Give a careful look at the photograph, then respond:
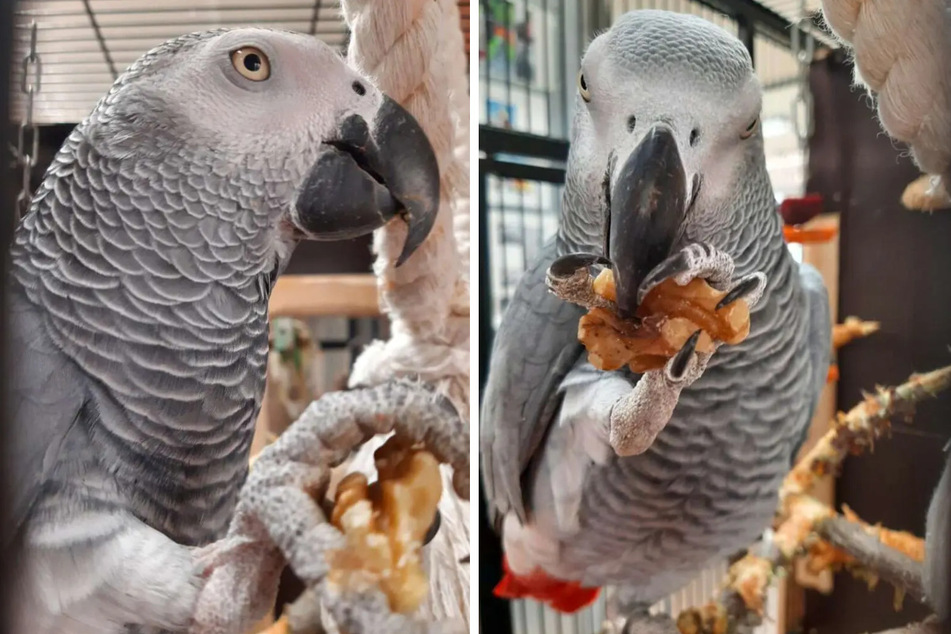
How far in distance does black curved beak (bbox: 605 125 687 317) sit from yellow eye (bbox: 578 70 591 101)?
0.39 feet

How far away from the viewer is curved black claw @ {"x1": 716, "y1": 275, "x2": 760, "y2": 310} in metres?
0.64

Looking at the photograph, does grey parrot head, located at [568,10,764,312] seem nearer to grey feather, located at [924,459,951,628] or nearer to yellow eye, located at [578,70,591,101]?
yellow eye, located at [578,70,591,101]

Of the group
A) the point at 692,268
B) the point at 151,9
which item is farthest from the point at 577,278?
the point at 151,9

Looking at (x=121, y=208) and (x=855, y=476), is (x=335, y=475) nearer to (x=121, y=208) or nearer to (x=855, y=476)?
(x=121, y=208)

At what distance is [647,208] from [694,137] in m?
0.10

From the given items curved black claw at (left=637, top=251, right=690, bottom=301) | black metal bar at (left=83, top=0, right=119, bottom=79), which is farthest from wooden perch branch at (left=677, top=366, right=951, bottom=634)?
black metal bar at (left=83, top=0, right=119, bottom=79)

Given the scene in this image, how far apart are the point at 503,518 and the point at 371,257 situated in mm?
384

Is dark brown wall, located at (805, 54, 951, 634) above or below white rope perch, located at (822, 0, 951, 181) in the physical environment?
below

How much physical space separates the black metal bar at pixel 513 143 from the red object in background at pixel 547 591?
533mm

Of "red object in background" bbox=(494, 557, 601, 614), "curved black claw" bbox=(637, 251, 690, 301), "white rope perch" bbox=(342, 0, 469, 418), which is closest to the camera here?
"curved black claw" bbox=(637, 251, 690, 301)

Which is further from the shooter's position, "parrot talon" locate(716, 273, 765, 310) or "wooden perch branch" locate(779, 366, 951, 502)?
"wooden perch branch" locate(779, 366, 951, 502)

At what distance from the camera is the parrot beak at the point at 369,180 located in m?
0.68

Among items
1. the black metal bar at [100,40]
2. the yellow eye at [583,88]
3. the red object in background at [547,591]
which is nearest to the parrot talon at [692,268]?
the yellow eye at [583,88]

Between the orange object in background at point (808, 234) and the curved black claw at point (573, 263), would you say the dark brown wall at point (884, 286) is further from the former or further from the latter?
the curved black claw at point (573, 263)
